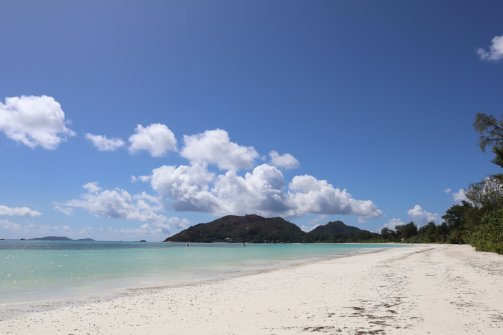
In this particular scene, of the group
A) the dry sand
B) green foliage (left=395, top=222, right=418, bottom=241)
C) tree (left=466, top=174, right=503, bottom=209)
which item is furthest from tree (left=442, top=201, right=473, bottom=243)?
the dry sand

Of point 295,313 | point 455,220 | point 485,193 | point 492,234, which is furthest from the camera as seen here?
point 455,220

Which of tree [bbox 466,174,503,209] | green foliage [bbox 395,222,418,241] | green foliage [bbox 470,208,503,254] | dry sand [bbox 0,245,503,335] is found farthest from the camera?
green foliage [bbox 395,222,418,241]

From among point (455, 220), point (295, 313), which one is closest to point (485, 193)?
point (455, 220)

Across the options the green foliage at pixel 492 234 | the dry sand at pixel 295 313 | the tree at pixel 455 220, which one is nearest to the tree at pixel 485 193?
the tree at pixel 455 220

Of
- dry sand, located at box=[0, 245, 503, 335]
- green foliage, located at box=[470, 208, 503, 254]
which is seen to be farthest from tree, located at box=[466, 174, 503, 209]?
dry sand, located at box=[0, 245, 503, 335]

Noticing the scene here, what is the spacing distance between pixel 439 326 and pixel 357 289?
6.67 metres

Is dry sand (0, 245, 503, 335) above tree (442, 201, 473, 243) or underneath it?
underneath

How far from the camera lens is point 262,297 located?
13.7 m

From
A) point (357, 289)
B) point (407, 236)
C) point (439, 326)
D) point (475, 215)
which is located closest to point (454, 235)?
point (475, 215)

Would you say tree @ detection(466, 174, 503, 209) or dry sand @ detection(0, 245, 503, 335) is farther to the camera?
tree @ detection(466, 174, 503, 209)

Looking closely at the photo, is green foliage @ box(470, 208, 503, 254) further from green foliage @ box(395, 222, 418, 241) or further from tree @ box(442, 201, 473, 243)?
green foliage @ box(395, 222, 418, 241)

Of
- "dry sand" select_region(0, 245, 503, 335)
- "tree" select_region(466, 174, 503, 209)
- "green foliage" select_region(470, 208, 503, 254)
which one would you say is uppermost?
"tree" select_region(466, 174, 503, 209)

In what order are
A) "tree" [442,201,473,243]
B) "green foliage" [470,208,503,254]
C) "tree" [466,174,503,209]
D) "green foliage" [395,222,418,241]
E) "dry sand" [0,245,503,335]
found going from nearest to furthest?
1. "dry sand" [0,245,503,335]
2. "green foliage" [470,208,503,254]
3. "tree" [466,174,503,209]
4. "tree" [442,201,473,243]
5. "green foliage" [395,222,418,241]

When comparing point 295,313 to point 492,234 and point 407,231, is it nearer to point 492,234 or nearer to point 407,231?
point 492,234
